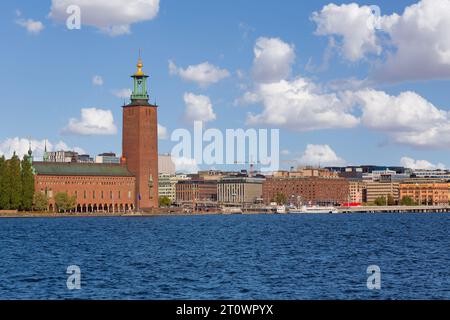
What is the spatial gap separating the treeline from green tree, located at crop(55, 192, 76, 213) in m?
17.1

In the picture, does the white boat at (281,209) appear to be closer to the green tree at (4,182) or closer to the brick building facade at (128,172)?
the brick building facade at (128,172)

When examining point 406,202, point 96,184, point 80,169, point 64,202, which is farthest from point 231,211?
point 64,202

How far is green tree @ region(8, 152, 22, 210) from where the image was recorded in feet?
326

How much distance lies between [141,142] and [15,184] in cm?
3621

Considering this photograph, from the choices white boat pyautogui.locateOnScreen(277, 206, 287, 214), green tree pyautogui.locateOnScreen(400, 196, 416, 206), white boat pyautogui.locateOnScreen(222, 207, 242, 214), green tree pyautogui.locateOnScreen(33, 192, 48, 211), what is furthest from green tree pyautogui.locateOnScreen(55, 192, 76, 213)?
green tree pyautogui.locateOnScreen(400, 196, 416, 206)

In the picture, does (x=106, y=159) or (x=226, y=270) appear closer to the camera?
(x=226, y=270)

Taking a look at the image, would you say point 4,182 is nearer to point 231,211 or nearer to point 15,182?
point 15,182

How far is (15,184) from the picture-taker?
100 meters

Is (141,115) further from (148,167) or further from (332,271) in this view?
(332,271)

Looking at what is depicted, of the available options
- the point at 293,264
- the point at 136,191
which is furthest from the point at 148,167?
the point at 293,264

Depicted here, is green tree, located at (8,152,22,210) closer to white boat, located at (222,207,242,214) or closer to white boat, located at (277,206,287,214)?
white boat, located at (222,207,242,214)
